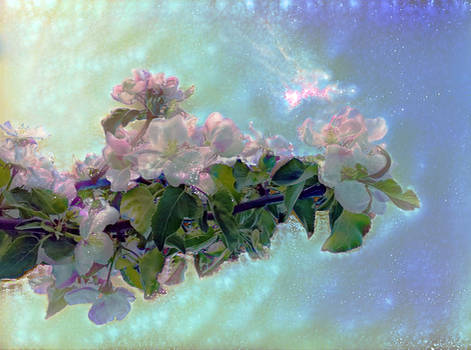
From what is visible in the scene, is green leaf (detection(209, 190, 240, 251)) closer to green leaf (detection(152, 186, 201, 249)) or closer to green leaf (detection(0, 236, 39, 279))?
green leaf (detection(152, 186, 201, 249))

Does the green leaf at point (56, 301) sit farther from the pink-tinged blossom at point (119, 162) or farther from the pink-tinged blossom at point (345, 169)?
the pink-tinged blossom at point (345, 169)

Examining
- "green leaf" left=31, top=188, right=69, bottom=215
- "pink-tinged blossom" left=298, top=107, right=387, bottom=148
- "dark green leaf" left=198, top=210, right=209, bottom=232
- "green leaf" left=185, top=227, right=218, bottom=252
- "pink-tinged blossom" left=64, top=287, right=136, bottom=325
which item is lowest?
"pink-tinged blossom" left=64, top=287, right=136, bottom=325

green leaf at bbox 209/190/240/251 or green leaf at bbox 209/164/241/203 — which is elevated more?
green leaf at bbox 209/164/241/203

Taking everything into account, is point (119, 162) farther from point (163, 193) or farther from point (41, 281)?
point (41, 281)

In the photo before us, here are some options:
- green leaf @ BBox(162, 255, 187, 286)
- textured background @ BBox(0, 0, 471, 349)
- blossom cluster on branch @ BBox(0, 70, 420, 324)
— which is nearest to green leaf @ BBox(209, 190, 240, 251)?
blossom cluster on branch @ BBox(0, 70, 420, 324)

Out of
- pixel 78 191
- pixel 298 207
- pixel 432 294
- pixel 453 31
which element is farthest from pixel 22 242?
pixel 453 31

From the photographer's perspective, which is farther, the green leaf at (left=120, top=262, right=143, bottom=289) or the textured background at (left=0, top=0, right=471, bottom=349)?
the textured background at (left=0, top=0, right=471, bottom=349)

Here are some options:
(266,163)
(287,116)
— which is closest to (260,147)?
(266,163)

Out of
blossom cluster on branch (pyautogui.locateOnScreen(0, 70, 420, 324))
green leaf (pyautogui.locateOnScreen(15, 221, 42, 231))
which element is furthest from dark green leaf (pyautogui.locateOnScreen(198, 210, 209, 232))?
green leaf (pyautogui.locateOnScreen(15, 221, 42, 231))

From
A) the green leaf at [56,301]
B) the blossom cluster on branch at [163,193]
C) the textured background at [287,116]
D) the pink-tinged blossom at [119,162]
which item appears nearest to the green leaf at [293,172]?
the blossom cluster on branch at [163,193]
